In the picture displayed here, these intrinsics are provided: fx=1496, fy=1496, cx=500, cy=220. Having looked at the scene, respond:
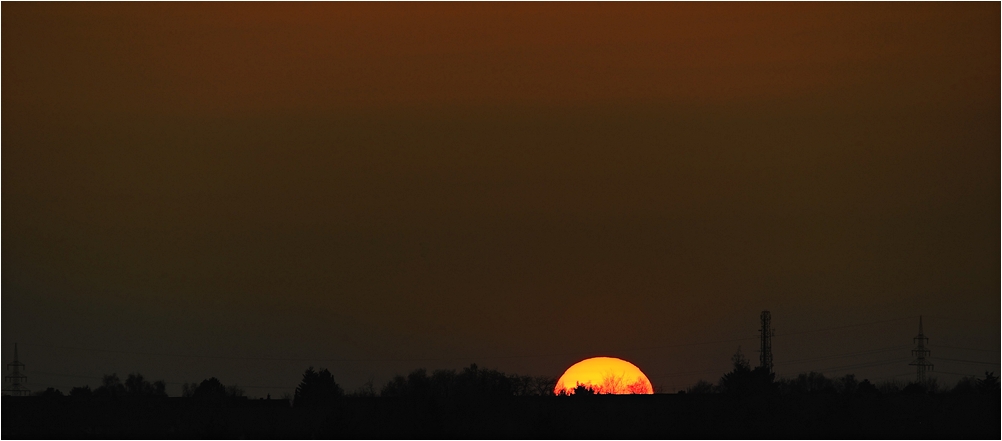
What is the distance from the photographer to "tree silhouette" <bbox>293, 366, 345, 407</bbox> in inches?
3361

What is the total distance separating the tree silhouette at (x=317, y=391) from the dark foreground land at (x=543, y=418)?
7.03 ft

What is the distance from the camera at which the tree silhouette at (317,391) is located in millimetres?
85375

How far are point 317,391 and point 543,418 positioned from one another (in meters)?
24.0

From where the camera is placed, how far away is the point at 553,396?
83812mm

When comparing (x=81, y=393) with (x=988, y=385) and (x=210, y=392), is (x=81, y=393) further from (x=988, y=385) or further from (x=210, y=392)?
(x=988, y=385)

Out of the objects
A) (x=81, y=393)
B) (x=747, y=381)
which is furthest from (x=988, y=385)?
(x=81, y=393)

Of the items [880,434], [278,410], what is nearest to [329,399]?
[278,410]

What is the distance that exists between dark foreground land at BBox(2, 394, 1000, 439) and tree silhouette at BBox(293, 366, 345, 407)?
214 cm

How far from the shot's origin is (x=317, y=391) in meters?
96.5

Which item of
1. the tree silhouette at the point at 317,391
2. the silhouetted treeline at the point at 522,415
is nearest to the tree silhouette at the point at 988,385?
the silhouetted treeline at the point at 522,415

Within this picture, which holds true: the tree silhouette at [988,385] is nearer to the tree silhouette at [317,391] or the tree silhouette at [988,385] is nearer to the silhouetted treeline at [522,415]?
the silhouetted treeline at [522,415]

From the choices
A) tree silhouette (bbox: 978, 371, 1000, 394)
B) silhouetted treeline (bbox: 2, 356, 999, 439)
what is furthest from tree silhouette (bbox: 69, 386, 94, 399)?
tree silhouette (bbox: 978, 371, 1000, 394)

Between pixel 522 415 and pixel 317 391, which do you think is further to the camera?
pixel 317 391

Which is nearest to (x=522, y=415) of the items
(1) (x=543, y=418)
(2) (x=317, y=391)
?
(1) (x=543, y=418)
